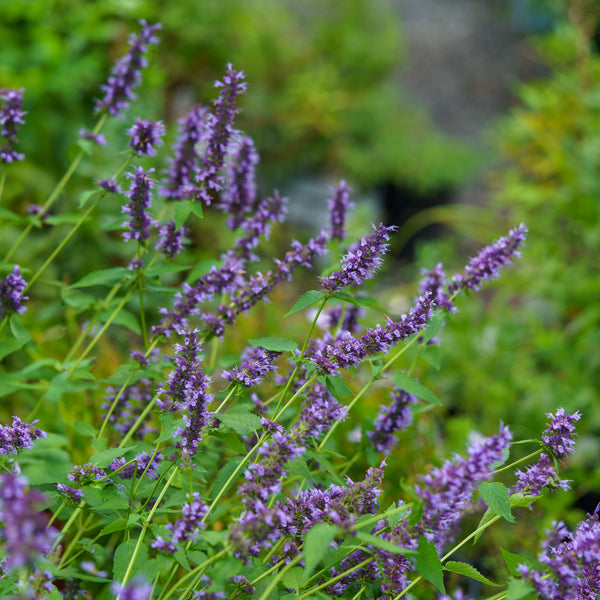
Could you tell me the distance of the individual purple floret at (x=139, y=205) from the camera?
6.03ft

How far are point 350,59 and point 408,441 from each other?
19.1 ft

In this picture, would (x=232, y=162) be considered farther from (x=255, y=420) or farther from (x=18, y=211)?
(x=18, y=211)

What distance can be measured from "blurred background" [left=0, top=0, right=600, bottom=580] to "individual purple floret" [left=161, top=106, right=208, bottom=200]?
1.00 metres

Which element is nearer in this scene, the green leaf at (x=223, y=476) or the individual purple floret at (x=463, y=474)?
the individual purple floret at (x=463, y=474)

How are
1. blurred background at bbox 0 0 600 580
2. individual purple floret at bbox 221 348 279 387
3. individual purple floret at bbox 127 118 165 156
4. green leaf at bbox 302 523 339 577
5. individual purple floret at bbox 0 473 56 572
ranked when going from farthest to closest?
blurred background at bbox 0 0 600 580 < individual purple floret at bbox 127 118 165 156 < individual purple floret at bbox 221 348 279 387 < green leaf at bbox 302 523 339 577 < individual purple floret at bbox 0 473 56 572

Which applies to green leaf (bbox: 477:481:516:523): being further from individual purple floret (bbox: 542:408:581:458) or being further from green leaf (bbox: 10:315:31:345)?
green leaf (bbox: 10:315:31:345)

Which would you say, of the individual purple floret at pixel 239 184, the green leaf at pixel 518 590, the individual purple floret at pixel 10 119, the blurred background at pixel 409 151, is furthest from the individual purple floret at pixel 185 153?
the green leaf at pixel 518 590

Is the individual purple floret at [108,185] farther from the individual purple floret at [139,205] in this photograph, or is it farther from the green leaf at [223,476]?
the green leaf at [223,476]

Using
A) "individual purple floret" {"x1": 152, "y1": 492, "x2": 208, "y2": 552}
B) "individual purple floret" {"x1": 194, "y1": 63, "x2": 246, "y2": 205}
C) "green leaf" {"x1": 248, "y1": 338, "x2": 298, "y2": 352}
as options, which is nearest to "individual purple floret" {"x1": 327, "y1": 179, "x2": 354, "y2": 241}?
"individual purple floret" {"x1": 194, "y1": 63, "x2": 246, "y2": 205}

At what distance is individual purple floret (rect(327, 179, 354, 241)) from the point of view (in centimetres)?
227

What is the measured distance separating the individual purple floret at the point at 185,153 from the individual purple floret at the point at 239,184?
128 millimetres

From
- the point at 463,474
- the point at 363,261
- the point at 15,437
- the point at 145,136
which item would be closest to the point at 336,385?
the point at 363,261

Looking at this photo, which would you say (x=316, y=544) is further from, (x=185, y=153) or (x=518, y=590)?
Answer: (x=185, y=153)

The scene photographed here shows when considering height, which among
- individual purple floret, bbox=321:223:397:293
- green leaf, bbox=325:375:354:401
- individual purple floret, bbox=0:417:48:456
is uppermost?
individual purple floret, bbox=321:223:397:293
